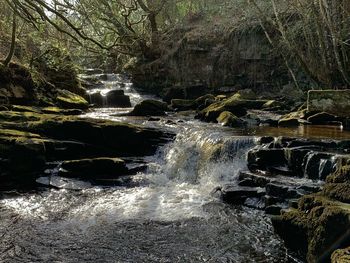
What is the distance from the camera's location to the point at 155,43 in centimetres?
2386

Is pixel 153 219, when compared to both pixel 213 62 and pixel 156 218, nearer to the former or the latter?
pixel 156 218

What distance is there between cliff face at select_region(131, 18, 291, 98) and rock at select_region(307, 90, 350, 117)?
24.3 ft

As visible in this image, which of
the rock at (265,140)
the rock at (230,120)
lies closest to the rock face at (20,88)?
the rock at (230,120)

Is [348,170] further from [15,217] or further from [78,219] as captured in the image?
[15,217]

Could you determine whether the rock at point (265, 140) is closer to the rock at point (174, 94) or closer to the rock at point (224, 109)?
the rock at point (224, 109)

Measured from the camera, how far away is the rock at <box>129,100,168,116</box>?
1551 centimetres

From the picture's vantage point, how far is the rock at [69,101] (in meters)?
16.1

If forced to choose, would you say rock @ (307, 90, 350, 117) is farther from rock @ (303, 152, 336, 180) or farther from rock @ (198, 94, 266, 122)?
rock @ (198, 94, 266, 122)

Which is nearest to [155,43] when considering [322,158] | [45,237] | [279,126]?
[279,126]

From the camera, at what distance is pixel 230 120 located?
13133 millimetres

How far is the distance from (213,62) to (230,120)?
8395 mm

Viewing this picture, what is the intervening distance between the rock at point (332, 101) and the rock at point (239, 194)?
4253 mm

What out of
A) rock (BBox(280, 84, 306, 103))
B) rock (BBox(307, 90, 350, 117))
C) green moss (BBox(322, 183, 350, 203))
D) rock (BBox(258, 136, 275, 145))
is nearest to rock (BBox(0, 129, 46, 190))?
rock (BBox(258, 136, 275, 145))

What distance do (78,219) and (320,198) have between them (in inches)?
151
